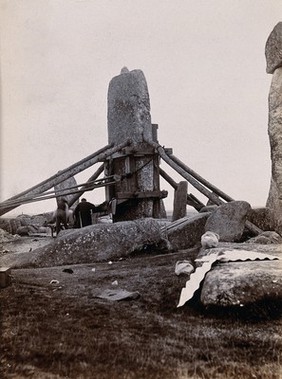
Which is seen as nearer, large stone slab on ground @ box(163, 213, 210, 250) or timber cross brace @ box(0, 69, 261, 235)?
large stone slab on ground @ box(163, 213, 210, 250)

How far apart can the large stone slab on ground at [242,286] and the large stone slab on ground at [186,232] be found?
263 cm

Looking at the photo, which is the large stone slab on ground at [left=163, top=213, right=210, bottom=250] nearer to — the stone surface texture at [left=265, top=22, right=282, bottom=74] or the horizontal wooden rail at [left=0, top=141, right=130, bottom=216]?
the horizontal wooden rail at [left=0, top=141, right=130, bottom=216]

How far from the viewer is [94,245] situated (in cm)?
464

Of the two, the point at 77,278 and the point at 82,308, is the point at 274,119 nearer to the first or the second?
the point at 77,278

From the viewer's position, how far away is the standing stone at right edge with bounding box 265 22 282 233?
5883 millimetres

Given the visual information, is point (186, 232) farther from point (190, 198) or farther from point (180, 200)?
point (190, 198)

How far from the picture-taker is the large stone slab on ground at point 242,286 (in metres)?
2.32

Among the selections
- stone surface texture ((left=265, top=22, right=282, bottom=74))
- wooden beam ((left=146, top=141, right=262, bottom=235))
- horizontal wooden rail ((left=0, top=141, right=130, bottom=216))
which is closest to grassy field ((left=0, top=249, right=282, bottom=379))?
horizontal wooden rail ((left=0, top=141, right=130, bottom=216))

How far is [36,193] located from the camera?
606 centimetres

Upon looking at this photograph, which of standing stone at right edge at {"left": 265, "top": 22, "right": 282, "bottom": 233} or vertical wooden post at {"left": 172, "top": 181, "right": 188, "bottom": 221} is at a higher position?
standing stone at right edge at {"left": 265, "top": 22, "right": 282, "bottom": 233}

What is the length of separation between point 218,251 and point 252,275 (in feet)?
2.96

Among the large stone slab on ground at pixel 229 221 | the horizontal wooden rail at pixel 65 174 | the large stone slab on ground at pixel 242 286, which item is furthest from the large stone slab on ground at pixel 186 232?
the large stone slab on ground at pixel 242 286

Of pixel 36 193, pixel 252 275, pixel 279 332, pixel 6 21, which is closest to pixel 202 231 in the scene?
pixel 36 193

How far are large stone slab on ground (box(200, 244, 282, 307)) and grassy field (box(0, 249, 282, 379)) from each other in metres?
0.06
